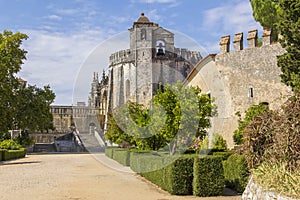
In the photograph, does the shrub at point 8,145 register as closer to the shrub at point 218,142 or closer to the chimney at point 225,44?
the shrub at point 218,142

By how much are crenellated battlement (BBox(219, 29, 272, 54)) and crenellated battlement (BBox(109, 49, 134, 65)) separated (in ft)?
93.1

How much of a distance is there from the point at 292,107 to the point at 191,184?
13.7ft

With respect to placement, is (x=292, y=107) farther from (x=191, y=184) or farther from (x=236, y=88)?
(x=236, y=88)

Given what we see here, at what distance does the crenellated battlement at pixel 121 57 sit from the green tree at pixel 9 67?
2043 cm

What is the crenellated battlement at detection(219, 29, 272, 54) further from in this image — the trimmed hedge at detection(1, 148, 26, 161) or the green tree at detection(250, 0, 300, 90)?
the trimmed hedge at detection(1, 148, 26, 161)

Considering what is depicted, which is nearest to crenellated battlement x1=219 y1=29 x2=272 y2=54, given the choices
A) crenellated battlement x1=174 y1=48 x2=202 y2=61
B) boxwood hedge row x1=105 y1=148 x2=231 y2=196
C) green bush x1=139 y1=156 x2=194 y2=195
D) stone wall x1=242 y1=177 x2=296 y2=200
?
boxwood hedge row x1=105 y1=148 x2=231 y2=196

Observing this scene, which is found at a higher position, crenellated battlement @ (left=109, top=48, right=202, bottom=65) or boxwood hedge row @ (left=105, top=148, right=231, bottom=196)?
crenellated battlement @ (left=109, top=48, right=202, bottom=65)

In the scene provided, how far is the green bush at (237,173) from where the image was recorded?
977cm

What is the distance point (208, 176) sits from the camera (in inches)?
382

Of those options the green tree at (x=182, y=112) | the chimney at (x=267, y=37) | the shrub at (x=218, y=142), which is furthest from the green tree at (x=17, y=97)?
the chimney at (x=267, y=37)

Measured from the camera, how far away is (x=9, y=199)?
9.09 metres

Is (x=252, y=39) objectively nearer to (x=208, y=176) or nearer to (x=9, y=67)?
(x=208, y=176)

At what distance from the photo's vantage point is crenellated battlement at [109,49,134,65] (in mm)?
51625

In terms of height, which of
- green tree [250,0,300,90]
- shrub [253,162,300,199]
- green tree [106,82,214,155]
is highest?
green tree [250,0,300,90]
